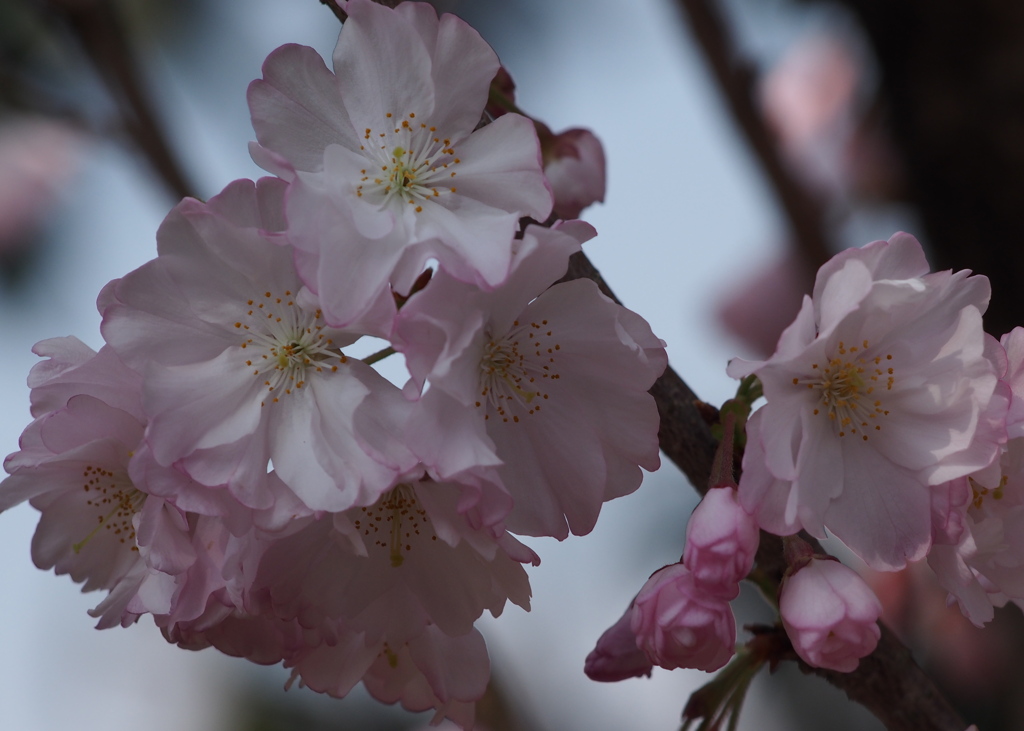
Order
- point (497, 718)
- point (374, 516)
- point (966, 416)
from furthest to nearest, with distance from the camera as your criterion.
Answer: point (497, 718), point (374, 516), point (966, 416)

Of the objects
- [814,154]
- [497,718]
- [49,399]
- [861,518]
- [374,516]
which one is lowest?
[497,718]

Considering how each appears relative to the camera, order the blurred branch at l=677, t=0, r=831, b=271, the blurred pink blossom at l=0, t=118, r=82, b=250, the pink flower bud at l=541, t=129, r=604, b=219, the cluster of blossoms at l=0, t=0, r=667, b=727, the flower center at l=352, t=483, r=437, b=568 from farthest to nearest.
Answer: the blurred pink blossom at l=0, t=118, r=82, b=250, the blurred branch at l=677, t=0, r=831, b=271, the pink flower bud at l=541, t=129, r=604, b=219, the flower center at l=352, t=483, r=437, b=568, the cluster of blossoms at l=0, t=0, r=667, b=727

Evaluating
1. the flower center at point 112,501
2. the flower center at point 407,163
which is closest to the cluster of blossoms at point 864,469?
the flower center at point 407,163

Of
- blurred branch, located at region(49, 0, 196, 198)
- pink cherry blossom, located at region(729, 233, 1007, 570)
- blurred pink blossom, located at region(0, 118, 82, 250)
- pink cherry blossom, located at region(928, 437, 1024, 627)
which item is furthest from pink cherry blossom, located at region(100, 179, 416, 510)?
blurred pink blossom, located at region(0, 118, 82, 250)

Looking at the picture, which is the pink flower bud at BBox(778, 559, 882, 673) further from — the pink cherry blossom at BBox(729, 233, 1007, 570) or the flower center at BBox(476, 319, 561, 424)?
the flower center at BBox(476, 319, 561, 424)

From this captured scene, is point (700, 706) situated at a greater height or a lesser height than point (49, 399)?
lesser

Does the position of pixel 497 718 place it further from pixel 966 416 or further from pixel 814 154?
→ pixel 814 154

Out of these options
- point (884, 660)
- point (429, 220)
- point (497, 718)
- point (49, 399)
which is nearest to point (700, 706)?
point (884, 660)

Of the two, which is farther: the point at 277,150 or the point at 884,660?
the point at 884,660
